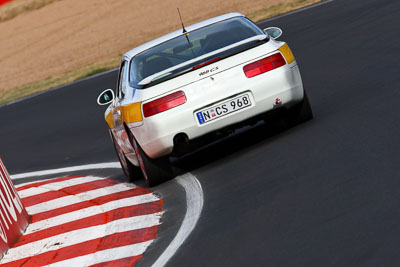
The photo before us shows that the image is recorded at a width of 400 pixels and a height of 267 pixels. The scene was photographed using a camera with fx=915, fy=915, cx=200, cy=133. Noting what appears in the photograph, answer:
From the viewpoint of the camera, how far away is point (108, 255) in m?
6.80

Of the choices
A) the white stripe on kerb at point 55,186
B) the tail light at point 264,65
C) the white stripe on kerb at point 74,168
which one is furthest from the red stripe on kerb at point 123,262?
the white stripe on kerb at point 74,168

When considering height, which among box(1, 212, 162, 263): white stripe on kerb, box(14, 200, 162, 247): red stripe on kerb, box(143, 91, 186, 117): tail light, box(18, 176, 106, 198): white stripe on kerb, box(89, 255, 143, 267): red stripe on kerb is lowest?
box(18, 176, 106, 198): white stripe on kerb

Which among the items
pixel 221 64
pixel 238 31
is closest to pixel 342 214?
pixel 221 64

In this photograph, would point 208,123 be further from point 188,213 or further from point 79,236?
point 79,236

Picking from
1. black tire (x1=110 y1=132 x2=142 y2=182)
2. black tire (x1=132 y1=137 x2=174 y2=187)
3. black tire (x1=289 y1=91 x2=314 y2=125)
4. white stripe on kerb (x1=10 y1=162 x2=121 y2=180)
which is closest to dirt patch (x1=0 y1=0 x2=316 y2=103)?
white stripe on kerb (x1=10 y1=162 x2=121 y2=180)

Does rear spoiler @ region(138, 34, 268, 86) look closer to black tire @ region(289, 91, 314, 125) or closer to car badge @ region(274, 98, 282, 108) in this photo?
car badge @ region(274, 98, 282, 108)

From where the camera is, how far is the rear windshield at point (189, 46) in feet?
28.9

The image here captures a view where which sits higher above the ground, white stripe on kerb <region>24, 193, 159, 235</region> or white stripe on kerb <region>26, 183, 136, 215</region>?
white stripe on kerb <region>24, 193, 159, 235</region>

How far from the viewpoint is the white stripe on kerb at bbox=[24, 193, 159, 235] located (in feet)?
28.2

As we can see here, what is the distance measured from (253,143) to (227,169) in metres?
0.92

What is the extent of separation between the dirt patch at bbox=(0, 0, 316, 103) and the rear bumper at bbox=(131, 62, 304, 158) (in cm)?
1615

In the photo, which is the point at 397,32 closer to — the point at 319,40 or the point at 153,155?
the point at 319,40

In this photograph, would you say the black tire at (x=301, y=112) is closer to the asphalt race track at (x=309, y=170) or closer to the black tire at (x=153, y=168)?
the asphalt race track at (x=309, y=170)

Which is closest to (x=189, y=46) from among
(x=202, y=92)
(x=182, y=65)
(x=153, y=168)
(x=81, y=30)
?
(x=182, y=65)
